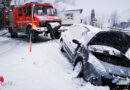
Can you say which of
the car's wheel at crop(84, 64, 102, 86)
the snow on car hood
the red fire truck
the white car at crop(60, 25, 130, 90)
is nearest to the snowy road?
the car's wheel at crop(84, 64, 102, 86)

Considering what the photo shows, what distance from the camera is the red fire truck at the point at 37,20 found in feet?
32.2

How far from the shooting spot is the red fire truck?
981 centimetres

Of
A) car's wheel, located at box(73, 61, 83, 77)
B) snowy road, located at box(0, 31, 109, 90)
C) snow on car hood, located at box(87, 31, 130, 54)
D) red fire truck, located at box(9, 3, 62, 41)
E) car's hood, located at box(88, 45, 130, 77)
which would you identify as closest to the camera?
car's hood, located at box(88, 45, 130, 77)

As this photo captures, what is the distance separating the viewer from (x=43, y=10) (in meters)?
10.5

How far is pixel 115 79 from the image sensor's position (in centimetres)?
328

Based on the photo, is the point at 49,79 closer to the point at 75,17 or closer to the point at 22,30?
the point at 22,30

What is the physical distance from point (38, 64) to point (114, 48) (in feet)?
10.0

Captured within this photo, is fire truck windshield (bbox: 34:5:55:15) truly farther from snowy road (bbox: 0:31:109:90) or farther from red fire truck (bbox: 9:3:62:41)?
snowy road (bbox: 0:31:109:90)

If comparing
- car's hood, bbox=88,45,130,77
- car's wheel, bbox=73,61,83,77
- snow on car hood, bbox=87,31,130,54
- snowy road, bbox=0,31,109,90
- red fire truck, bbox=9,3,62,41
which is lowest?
snowy road, bbox=0,31,109,90

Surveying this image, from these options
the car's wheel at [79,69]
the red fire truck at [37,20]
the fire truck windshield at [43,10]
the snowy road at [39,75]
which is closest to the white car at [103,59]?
the car's wheel at [79,69]

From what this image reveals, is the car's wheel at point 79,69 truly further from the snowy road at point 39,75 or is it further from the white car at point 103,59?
the snowy road at point 39,75

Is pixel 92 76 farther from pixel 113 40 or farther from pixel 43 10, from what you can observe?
pixel 43 10

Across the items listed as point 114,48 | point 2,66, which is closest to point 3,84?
point 2,66

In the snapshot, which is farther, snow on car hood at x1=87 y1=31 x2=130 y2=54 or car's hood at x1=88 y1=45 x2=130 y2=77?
snow on car hood at x1=87 y1=31 x2=130 y2=54
